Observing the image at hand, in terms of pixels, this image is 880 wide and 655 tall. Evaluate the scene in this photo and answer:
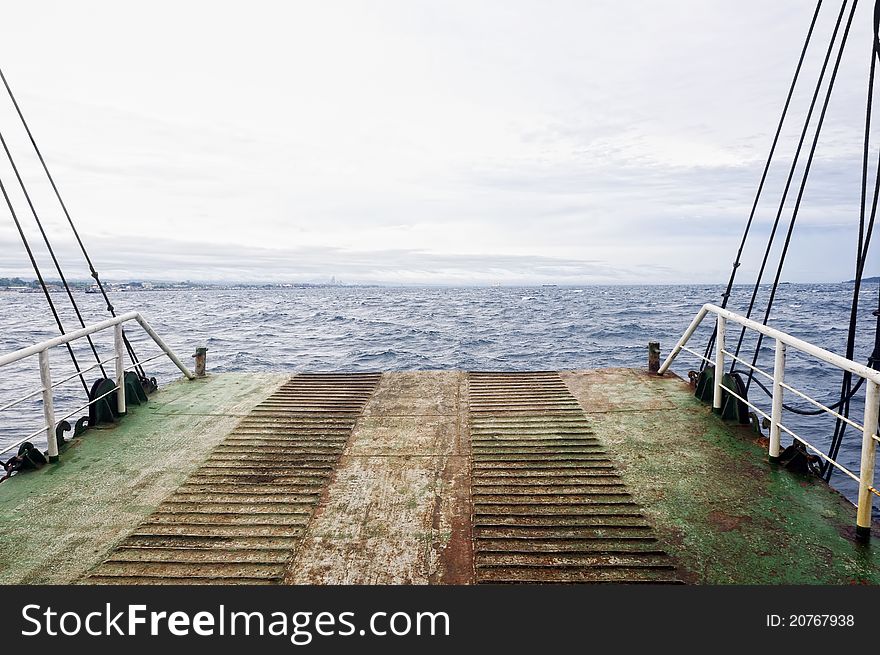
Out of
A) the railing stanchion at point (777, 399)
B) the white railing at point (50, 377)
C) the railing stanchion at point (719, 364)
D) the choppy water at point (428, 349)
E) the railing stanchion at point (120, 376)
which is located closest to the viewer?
the white railing at point (50, 377)

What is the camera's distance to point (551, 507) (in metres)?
3.89

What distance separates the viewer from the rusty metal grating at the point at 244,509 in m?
3.18

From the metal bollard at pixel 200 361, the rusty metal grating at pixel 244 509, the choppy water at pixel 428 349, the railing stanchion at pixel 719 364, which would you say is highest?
the railing stanchion at pixel 719 364

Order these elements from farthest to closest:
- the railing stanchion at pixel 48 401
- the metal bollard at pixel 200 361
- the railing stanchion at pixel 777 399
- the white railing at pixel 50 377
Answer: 1. the metal bollard at pixel 200 361
2. the railing stanchion at pixel 48 401
3. the railing stanchion at pixel 777 399
4. the white railing at pixel 50 377

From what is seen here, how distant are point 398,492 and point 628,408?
328 cm

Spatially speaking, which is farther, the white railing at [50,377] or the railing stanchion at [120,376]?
the railing stanchion at [120,376]

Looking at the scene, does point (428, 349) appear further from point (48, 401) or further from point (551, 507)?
point (551, 507)

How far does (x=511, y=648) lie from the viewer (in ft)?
8.18

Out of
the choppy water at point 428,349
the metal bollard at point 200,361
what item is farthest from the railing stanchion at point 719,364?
the metal bollard at point 200,361

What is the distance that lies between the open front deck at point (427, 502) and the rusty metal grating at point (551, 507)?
2 centimetres

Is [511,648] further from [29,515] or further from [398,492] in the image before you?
[29,515]

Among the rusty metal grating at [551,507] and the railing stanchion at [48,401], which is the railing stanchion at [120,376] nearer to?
the railing stanchion at [48,401]

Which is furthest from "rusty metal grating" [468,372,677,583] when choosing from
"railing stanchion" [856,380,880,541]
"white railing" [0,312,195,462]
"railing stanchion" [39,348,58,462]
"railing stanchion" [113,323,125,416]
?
"railing stanchion" [113,323,125,416]

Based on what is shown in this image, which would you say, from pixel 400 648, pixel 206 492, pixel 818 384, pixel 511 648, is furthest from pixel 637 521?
pixel 818 384
